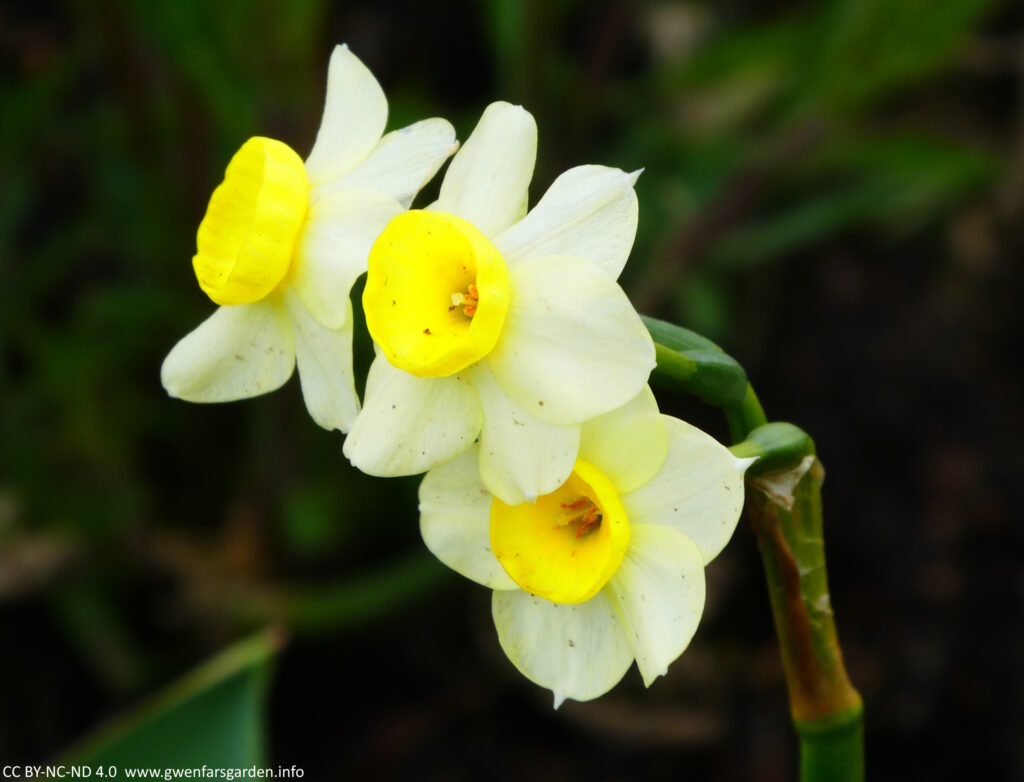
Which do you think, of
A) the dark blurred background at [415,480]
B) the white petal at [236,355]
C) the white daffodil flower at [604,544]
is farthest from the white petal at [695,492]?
the dark blurred background at [415,480]

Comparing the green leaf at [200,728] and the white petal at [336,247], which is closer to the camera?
the white petal at [336,247]

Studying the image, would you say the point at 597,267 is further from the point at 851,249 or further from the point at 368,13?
the point at 368,13

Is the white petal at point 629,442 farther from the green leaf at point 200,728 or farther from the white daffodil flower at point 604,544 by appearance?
the green leaf at point 200,728

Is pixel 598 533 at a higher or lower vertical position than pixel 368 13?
higher

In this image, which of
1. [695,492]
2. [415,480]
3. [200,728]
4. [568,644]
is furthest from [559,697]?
[415,480]

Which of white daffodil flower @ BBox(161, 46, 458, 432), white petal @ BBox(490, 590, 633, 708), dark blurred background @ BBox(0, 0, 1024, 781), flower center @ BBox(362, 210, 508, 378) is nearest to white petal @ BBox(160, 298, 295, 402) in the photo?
white daffodil flower @ BBox(161, 46, 458, 432)

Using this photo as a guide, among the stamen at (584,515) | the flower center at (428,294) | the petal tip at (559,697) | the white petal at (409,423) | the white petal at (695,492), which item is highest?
the flower center at (428,294)

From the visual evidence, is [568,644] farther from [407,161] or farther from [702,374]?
[407,161]

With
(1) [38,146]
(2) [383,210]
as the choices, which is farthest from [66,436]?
(2) [383,210]
